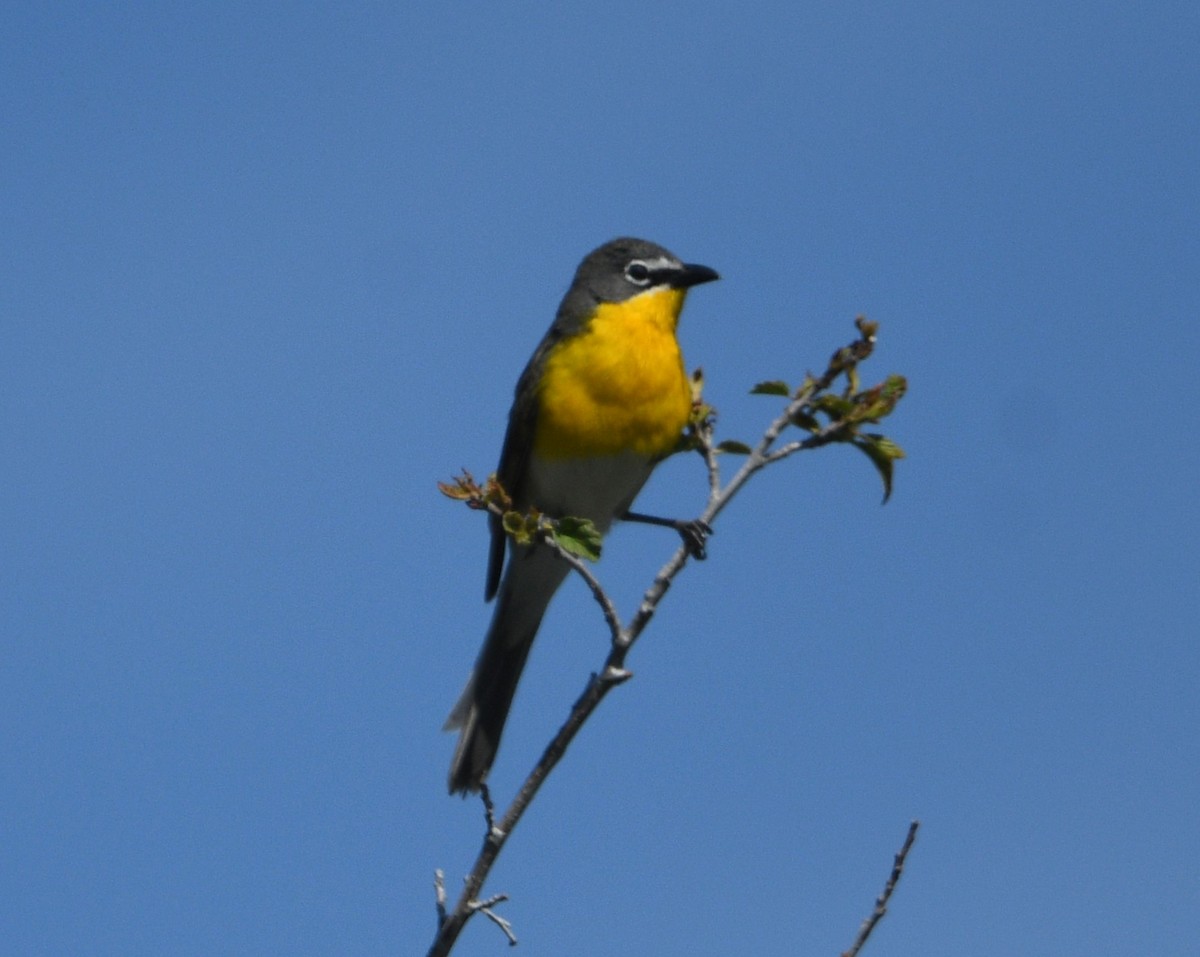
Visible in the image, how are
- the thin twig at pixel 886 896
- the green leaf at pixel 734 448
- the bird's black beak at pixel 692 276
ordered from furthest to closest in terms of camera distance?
the bird's black beak at pixel 692 276, the green leaf at pixel 734 448, the thin twig at pixel 886 896

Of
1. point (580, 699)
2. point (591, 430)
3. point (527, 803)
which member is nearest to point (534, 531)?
point (580, 699)

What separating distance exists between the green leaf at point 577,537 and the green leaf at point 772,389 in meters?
0.90

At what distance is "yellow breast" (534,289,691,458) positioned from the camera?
872 cm

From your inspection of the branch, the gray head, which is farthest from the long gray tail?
the branch

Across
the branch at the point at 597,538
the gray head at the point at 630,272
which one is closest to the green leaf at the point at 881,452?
the branch at the point at 597,538

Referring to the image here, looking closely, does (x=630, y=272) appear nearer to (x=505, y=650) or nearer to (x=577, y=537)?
(x=505, y=650)

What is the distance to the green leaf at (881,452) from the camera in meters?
6.21

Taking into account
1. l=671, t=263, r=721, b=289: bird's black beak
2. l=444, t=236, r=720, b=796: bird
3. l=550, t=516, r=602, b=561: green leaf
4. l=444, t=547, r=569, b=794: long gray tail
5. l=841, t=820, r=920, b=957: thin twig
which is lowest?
l=841, t=820, r=920, b=957: thin twig

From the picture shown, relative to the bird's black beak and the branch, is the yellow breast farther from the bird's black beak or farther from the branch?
the branch

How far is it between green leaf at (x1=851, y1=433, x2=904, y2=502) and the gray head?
3336 millimetres

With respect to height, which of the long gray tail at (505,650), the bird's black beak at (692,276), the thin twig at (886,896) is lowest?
the thin twig at (886,896)

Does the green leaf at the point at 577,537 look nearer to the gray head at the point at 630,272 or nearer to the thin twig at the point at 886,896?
the thin twig at the point at 886,896

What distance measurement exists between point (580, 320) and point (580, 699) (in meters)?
4.66

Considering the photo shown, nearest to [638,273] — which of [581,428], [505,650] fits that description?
[581,428]
